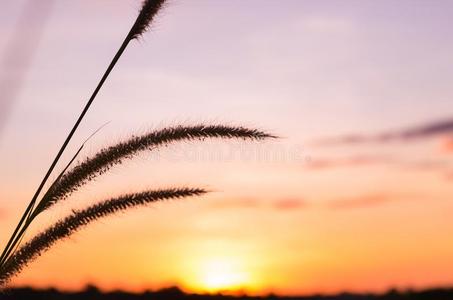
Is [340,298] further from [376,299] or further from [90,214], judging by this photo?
[90,214]

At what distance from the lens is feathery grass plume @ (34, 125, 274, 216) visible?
2.76 m

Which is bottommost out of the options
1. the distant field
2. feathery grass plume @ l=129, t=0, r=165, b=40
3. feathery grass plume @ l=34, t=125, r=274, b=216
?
the distant field

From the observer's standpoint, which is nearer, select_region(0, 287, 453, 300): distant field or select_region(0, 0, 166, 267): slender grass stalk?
select_region(0, 0, 166, 267): slender grass stalk

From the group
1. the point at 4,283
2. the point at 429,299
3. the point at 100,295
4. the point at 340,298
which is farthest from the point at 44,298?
the point at 429,299

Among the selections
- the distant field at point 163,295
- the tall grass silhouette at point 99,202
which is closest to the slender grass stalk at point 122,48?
the tall grass silhouette at point 99,202

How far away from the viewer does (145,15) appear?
2.76 m

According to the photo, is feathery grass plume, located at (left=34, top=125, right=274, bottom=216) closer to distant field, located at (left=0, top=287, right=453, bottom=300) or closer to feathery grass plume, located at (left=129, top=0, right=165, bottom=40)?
feathery grass plume, located at (left=129, top=0, right=165, bottom=40)

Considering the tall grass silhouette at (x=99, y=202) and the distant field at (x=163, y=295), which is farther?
the distant field at (x=163, y=295)

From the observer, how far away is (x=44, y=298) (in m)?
4.11

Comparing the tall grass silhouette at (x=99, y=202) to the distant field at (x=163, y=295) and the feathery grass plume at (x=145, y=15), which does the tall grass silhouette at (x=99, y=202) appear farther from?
the distant field at (x=163, y=295)

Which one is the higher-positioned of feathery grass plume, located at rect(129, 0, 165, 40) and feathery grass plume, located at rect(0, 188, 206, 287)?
feathery grass plume, located at rect(129, 0, 165, 40)

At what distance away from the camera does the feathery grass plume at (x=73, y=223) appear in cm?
276

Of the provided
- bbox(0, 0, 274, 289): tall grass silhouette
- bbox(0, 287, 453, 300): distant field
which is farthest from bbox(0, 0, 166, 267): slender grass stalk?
bbox(0, 287, 453, 300): distant field

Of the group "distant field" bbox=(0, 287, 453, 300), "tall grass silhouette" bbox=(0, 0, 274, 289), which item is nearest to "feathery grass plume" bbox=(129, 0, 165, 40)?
"tall grass silhouette" bbox=(0, 0, 274, 289)
